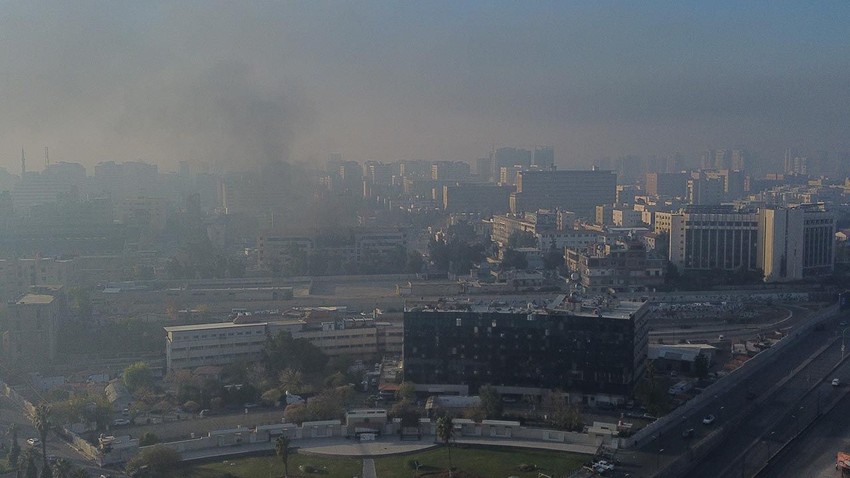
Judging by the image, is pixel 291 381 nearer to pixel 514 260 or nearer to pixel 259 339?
pixel 259 339

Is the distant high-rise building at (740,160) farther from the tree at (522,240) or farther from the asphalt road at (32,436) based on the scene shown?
the asphalt road at (32,436)

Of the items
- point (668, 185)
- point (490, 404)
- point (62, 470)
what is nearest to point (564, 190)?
point (668, 185)

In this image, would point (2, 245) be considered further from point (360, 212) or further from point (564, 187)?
point (564, 187)

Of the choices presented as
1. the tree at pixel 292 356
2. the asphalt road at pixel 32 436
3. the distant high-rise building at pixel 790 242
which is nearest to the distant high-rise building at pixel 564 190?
the distant high-rise building at pixel 790 242

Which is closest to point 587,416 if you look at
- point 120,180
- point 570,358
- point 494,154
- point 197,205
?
point 570,358

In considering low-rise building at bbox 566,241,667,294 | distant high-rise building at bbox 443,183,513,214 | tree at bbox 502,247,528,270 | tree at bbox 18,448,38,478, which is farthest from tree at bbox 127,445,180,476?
distant high-rise building at bbox 443,183,513,214

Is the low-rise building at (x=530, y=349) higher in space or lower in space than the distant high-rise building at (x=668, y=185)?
lower
